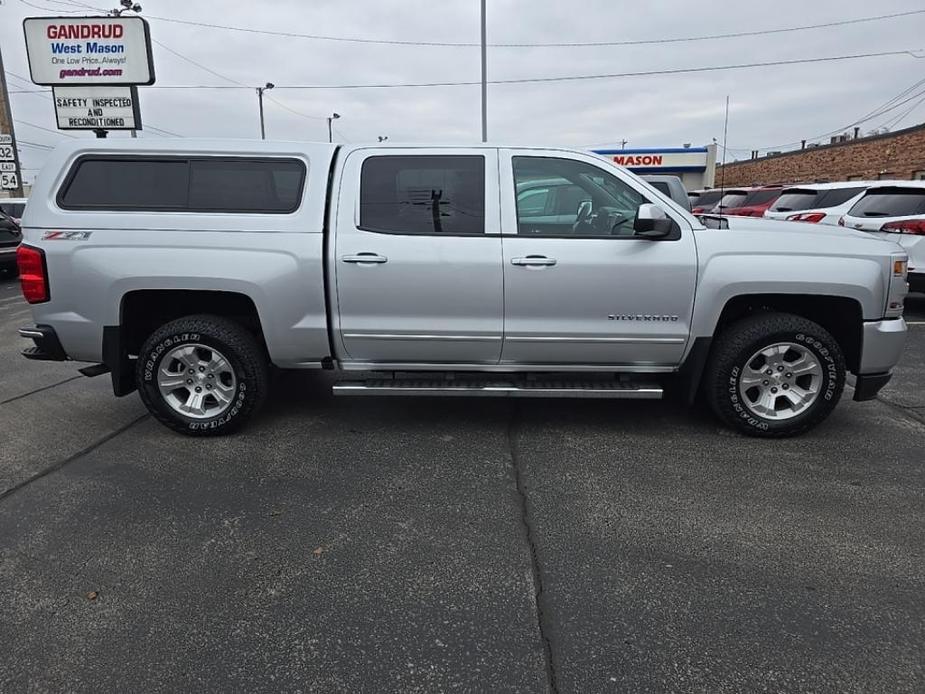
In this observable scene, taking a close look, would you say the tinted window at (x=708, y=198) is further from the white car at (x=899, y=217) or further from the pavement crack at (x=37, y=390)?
the pavement crack at (x=37, y=390)

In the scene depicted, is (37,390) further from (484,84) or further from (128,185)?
(484,84)

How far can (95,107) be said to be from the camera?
57.8ft

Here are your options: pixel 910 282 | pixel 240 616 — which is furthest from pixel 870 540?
pixel 910 282

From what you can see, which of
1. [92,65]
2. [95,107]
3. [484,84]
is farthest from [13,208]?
[484,84]

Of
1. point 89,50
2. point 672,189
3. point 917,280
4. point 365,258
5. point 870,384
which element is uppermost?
point 89,50

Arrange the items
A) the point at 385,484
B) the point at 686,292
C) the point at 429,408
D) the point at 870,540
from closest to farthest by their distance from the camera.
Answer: the point at 870,540 < the point at 385,484 < the point at 686,292 < the point at 429,408

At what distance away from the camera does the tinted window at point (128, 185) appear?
163 inches

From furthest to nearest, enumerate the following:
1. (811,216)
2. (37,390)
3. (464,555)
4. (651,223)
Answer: (811,216) → (37,390) → (651,223) → (464,555)

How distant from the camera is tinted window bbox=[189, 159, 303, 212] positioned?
164 inches

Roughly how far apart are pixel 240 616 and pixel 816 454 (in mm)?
3541

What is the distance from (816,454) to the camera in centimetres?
406

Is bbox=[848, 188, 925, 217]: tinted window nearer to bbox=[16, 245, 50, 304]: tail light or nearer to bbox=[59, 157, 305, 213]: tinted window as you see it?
bbox=[59, 157, 305, 213]: tinted window

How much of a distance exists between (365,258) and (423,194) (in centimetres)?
59

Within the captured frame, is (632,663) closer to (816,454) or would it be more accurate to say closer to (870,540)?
(870,540)
